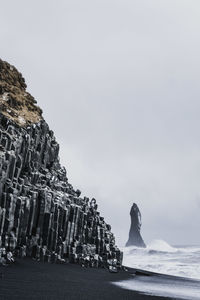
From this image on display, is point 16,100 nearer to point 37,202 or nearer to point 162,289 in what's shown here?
point 37,202

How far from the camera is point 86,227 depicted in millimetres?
84500

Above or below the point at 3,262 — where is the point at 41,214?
above

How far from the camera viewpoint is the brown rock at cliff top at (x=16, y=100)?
262ft

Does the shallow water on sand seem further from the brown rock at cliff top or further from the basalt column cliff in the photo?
the brown rock at cliff top

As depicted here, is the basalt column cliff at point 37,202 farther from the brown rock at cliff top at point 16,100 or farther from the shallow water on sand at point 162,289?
the shallow water on sand at point 162,289

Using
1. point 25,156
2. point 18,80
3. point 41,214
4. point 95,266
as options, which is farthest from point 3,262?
point 18,80

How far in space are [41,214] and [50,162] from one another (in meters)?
23.4

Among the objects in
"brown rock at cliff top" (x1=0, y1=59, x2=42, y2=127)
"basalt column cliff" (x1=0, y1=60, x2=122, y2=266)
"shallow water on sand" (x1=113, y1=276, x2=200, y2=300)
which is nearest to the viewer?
"shallow water on sand" (x1=113, y1=276, x2=200, y2=300)

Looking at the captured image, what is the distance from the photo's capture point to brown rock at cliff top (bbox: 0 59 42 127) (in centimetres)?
7981

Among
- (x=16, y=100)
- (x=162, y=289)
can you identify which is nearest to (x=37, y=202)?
(x=162, y=289)

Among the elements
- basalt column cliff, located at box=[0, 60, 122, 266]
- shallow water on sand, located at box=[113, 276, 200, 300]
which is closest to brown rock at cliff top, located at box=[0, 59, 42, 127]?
basalt column cliff, located at box=[0, 60, 122, 266]

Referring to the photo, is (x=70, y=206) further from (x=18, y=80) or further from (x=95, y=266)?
(x=18, y=80)

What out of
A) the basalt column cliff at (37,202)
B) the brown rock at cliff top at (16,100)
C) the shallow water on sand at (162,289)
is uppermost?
the brown rock at cliff top at (16,100)

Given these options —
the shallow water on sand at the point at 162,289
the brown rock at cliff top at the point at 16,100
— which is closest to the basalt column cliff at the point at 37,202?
the brown rock at cliff top at the point at 16,100
